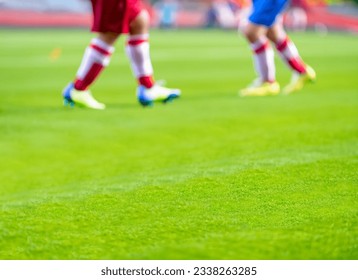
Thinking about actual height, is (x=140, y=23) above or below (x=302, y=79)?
above

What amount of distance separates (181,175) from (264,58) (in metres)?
3.21

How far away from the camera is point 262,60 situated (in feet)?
23.7

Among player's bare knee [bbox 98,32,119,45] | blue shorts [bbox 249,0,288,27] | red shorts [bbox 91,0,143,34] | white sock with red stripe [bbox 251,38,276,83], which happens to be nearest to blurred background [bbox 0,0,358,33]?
white sock with red stripe [bbox 251,38,276,83]

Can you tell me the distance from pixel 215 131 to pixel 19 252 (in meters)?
3.23

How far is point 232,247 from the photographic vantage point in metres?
2.85

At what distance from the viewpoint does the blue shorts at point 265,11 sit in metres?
5.96

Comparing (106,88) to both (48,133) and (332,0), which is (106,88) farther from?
(332,0)

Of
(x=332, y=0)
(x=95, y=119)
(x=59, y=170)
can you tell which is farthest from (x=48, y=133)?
(x=332, y=0)

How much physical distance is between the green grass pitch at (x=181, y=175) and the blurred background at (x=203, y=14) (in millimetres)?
20738

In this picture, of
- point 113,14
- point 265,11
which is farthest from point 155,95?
point 265,11

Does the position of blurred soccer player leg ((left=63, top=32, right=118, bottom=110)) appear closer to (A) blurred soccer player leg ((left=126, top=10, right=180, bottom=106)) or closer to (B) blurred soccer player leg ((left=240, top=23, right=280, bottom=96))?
(A) blurred soccer player leg ((left=126, top=10, right=180, bottom=106))

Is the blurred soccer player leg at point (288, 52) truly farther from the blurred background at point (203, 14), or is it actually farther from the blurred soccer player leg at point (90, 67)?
the blurred background at point (203, 14)

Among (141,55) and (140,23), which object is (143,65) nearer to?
(141,55)

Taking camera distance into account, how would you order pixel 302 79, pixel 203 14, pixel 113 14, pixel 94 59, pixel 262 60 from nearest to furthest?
pixel 113 14, pixel 94 59, pixel 262 60, pixel 302 79, pixel 203 14
